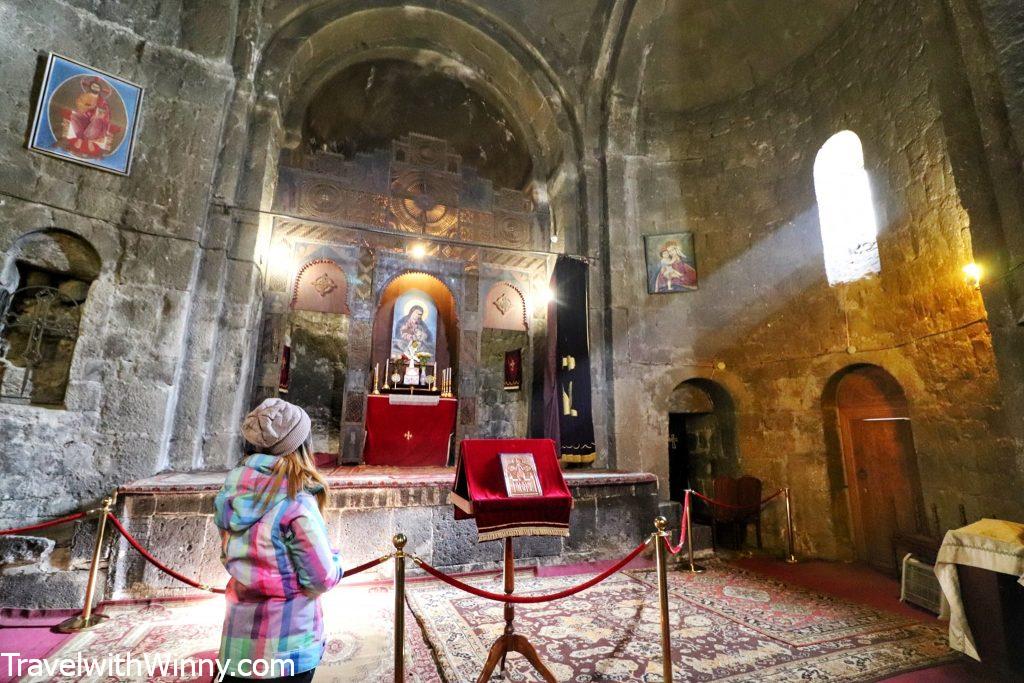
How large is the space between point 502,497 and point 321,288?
564 cm

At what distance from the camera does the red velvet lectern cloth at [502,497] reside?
2867 millimetres

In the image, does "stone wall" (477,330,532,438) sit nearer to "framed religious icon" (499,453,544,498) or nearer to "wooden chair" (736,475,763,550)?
"wooden chair" (736,475,763,550)

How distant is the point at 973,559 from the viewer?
3281mm

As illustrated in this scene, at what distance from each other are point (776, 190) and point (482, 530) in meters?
7.24

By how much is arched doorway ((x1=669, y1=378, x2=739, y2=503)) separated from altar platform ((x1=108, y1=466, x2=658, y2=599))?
2.22 meters

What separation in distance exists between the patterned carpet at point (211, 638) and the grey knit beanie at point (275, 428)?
6.79ft

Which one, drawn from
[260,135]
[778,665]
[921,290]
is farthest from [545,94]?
[778,665]

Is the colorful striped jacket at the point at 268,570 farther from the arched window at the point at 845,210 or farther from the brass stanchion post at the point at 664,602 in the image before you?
the arched window at the point at 845,210

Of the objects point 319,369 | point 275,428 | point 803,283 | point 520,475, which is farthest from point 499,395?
point 275,428

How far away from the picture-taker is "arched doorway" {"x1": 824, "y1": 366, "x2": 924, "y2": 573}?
5.61m

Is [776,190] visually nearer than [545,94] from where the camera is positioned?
Yes

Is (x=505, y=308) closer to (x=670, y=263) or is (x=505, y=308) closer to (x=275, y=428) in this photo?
(x=670, y=263)

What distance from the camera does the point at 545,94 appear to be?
8.36 meters

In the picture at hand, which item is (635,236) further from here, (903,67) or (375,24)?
(375,24)
